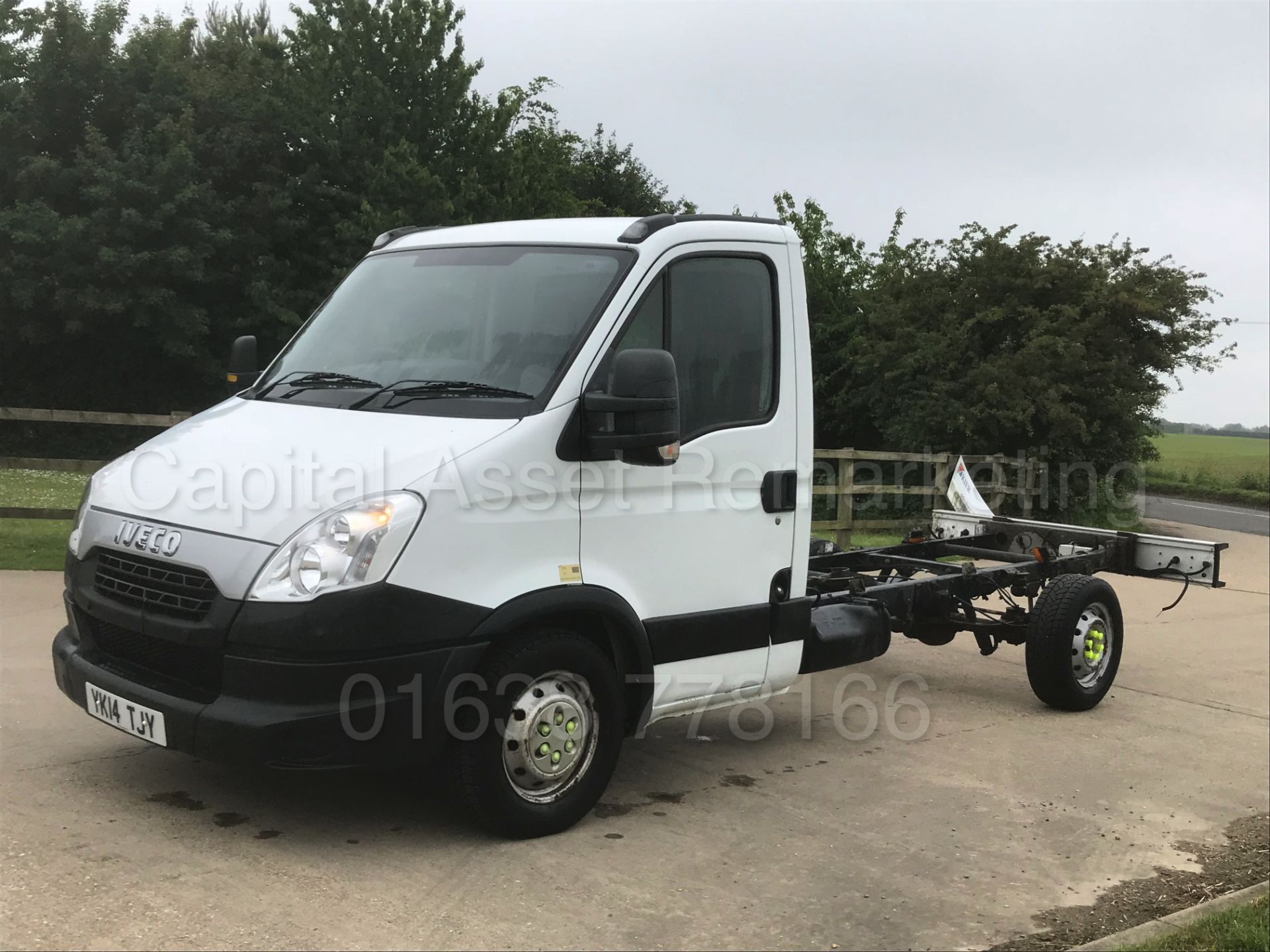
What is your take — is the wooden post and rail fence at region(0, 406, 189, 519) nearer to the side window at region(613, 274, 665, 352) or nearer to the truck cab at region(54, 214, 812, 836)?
the truck cab at region(54, 214, 812, 836)

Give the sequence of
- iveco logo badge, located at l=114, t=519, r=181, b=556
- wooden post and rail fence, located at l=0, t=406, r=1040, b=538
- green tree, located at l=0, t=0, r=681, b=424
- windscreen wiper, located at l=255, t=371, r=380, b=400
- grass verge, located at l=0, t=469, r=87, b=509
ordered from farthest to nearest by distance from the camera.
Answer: green tree, located at l=0, t=0, r=681, b=424, grass verge, located at l=0, t=469, r=87, b=509, wooden post and rail fence, located at l=0, t=406, r=1040, b=538, windscreen wiper, located at l=255, t=371, r=380, b=400, iveco logo badge, located at l=114, t=519, r=181, b=556

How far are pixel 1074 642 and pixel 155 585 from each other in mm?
5232

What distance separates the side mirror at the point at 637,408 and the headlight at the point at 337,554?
840mm

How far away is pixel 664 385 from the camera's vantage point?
4.79m

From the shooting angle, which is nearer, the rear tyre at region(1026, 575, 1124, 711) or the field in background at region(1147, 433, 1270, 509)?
the rear tyre at region(1026, 575, 1124, 711)

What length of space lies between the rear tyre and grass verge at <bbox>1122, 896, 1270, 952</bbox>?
291 cm


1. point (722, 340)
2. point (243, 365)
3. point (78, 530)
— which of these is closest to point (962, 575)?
point (722, 340)

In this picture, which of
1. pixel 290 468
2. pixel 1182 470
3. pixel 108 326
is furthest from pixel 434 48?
pixel 290 468

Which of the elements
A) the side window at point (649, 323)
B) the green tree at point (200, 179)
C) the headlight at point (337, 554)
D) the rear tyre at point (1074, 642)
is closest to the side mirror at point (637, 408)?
the side window at point (649, 323)

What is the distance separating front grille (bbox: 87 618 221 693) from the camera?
177 inches

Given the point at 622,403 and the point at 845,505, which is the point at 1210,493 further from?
the point at 622,403

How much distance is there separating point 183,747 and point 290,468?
102 cm

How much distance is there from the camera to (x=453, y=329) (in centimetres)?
538

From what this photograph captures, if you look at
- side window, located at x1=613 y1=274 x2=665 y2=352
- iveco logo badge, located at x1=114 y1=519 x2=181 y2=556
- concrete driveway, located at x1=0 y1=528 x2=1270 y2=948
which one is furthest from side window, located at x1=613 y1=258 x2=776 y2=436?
iveco logo badge, located at x1=114 y1=519 x2=181 y2=556
